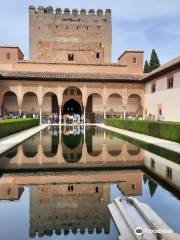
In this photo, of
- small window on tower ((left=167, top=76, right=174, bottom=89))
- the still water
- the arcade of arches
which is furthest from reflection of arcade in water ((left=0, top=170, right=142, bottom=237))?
the arcade of arches

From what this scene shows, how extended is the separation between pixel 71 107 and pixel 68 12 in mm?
12459

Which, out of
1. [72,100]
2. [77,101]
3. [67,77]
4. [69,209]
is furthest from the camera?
[72,100]

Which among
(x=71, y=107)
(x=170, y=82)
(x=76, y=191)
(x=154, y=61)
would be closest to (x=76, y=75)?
(x=71, y=107)

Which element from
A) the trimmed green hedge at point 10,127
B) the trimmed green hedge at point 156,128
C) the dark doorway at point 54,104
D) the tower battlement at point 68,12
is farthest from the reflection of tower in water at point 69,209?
the tower battlement at point 68,12

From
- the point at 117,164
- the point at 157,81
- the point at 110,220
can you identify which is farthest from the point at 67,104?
the point at 110,220

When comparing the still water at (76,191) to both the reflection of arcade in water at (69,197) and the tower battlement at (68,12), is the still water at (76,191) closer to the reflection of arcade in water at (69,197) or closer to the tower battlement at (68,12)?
the reflection of arcade in water at (69,197)

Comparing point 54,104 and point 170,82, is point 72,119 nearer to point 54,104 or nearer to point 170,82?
point 54,104

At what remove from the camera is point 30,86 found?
33000 millimetres

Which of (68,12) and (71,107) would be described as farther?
(68,12)

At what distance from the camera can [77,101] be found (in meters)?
36.4

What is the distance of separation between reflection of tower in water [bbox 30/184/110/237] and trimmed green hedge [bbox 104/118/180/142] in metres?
8.27

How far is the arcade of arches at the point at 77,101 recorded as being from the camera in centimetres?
3325

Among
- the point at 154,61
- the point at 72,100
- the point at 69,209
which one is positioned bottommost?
→ the point at 69,209

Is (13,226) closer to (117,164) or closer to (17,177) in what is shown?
(17,177)
